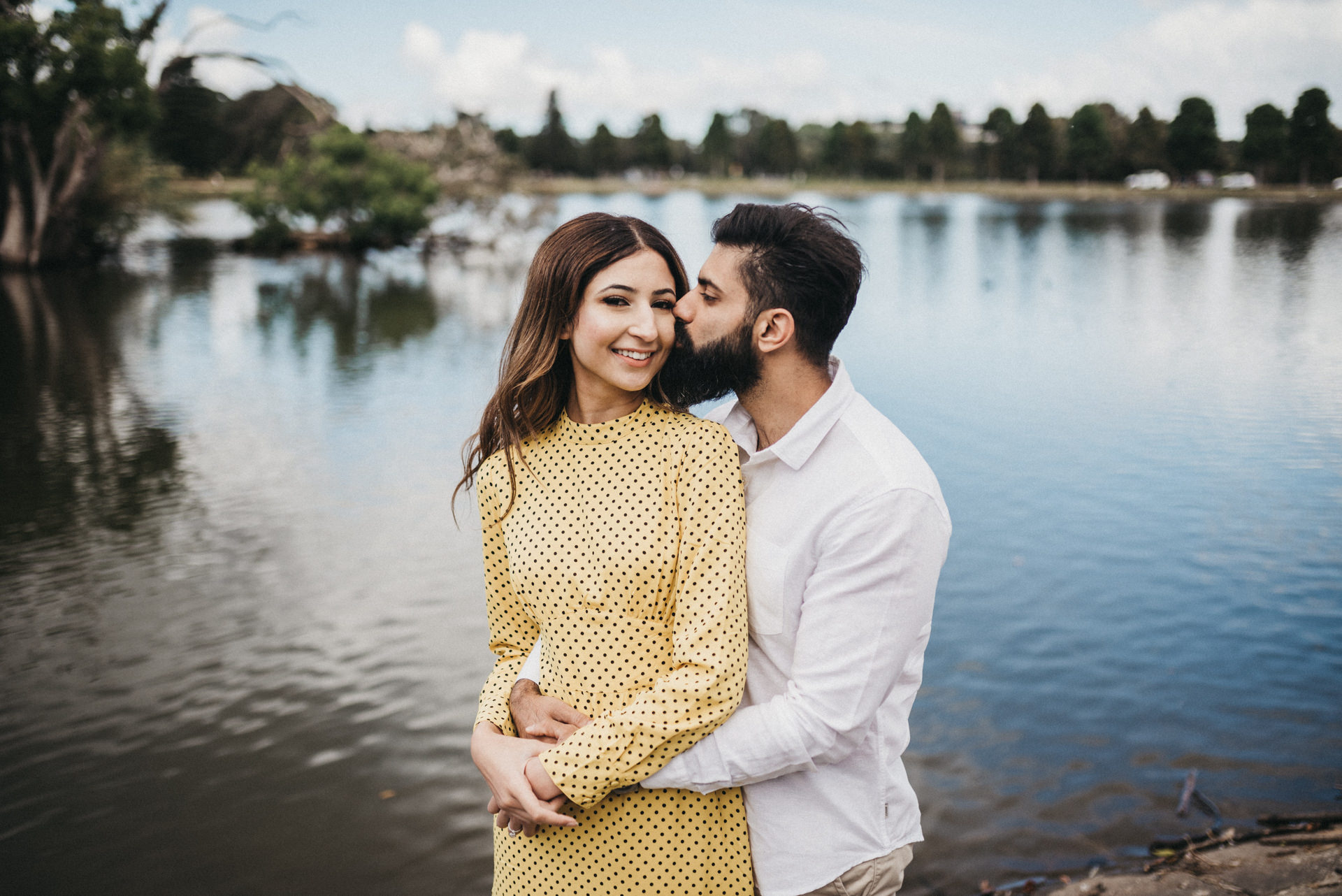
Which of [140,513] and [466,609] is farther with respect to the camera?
[140,513]

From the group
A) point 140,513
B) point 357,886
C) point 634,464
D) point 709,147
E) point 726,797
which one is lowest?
point 357,886

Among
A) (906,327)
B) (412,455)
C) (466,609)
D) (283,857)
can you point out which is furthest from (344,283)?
(283,857)


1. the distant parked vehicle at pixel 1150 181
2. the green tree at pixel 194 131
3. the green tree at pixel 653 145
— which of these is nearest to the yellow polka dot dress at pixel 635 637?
the green tree at pixel 194 131

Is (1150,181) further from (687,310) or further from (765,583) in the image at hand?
(765,583)

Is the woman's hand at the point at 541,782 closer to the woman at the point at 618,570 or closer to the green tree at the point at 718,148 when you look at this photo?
the woman at the point at 618,570

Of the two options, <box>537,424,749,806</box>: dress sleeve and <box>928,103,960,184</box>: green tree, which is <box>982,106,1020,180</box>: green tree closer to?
<box>928,103,960,184</box>: green tree

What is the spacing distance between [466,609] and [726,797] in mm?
5444

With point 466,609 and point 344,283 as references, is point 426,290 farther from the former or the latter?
point 466,609

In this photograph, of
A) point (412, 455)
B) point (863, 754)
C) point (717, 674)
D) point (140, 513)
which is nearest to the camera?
point (717, 674)

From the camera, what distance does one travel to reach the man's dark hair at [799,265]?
6.34ft

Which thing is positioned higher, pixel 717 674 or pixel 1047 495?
pixel 717 674

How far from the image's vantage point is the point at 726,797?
1895mm

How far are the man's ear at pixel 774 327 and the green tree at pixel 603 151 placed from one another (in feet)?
327

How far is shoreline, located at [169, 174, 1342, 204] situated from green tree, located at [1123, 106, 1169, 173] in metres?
2.54
